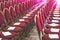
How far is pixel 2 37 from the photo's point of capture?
10.7 feet

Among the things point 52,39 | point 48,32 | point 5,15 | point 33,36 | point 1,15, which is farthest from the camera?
point 33,36

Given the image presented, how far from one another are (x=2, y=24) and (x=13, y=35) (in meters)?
1.31

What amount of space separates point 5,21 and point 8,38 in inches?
65.5

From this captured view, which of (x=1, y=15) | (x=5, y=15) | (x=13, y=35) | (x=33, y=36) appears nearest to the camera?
(x=13, y=35)

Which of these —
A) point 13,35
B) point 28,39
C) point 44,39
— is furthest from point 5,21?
point 44,39

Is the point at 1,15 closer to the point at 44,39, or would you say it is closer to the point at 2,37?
the point at 2,37

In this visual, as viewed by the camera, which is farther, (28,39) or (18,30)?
(28,39)

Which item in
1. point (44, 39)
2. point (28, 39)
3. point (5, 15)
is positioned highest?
point (5, 15)

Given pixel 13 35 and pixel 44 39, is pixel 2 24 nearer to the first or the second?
pixel 13 35

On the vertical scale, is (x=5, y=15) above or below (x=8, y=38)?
above

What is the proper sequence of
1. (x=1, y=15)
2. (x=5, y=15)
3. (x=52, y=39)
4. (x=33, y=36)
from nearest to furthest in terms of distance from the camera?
(x=52, y=39), (x=1, y=15), (x=5, y=15), (x=33, y=36)

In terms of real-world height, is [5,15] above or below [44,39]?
above

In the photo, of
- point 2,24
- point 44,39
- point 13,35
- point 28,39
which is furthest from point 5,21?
point 44,39

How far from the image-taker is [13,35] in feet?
11.2
